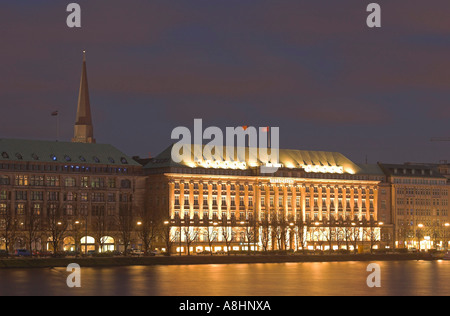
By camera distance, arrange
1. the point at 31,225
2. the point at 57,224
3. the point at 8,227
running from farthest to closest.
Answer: the point at 57,224, the point at 31,225, the point at 8,227

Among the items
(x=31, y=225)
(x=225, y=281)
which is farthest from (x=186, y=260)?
(x=225, y=281)

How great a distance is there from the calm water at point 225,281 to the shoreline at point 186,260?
651cm

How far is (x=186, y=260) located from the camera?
16738 cm

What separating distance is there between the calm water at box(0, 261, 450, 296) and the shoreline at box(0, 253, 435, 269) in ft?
21.4

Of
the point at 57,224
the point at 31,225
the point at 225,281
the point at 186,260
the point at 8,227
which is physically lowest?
the point at 225,281

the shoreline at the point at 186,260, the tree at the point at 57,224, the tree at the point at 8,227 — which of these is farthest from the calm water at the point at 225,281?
the tree at the point at 57,224

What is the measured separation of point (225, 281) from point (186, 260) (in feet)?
162

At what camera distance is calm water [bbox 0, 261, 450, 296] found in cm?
10494

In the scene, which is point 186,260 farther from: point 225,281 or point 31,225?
point 225,281

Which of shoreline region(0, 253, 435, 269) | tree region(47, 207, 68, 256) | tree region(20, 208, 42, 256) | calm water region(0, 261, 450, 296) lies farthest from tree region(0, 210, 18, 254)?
calm water region(0, 261, 450, 296)

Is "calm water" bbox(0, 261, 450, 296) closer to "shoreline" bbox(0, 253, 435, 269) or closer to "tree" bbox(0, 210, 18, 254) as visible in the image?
"shoreline" bbox(0, 253, 435, 269)
